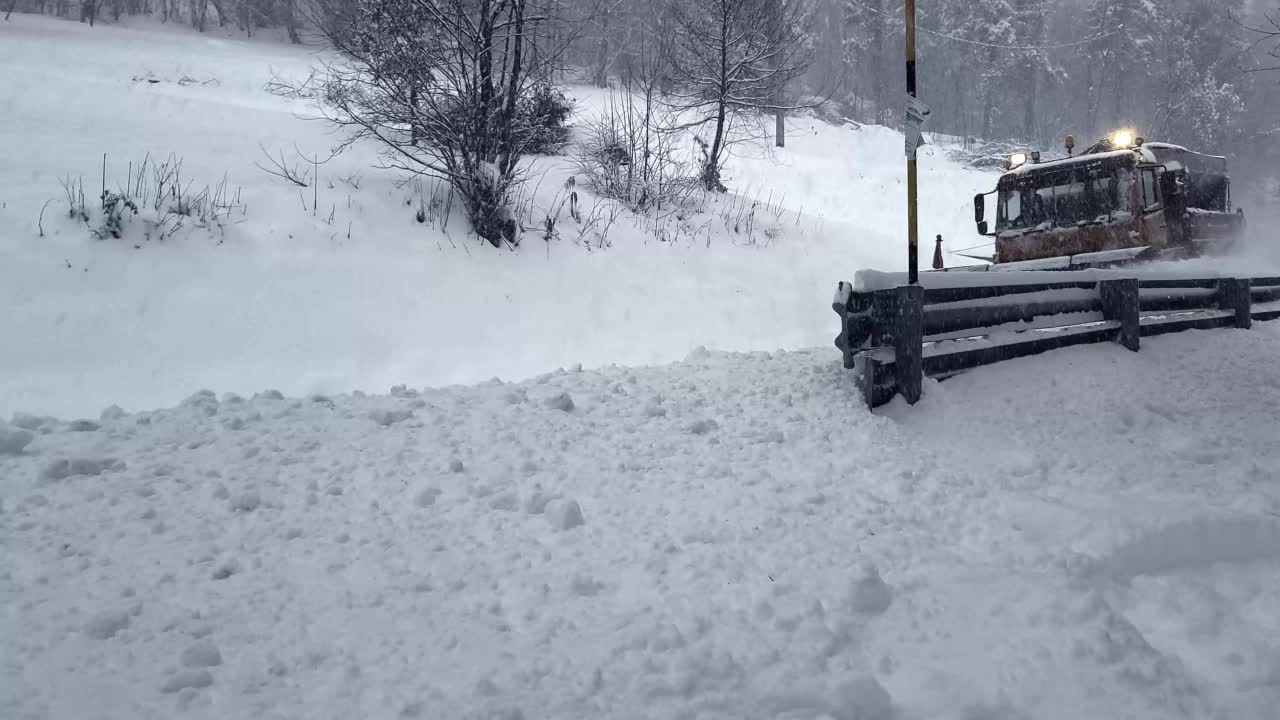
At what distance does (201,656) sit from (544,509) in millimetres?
1647

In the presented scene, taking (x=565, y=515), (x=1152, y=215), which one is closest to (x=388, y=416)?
(x=565, y=515)

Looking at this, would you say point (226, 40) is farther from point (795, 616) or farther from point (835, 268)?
point (795, 616)

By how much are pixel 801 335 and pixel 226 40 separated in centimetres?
2803

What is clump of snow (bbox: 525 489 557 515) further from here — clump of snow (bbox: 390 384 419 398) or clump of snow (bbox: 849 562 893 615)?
clump of snow (bbox: 390 384 419 398)

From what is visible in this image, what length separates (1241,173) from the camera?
3928cm

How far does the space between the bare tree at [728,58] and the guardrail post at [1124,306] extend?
417 inches

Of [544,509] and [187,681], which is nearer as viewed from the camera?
[187,681]

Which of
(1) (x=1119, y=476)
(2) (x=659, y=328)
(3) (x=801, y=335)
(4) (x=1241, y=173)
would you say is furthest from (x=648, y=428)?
(4) (x=1241, y=173)

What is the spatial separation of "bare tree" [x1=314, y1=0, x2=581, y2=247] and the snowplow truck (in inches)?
276

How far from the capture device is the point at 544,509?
366 cm

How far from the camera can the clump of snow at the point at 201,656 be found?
2.34m

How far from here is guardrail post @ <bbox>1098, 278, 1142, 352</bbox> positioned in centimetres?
689

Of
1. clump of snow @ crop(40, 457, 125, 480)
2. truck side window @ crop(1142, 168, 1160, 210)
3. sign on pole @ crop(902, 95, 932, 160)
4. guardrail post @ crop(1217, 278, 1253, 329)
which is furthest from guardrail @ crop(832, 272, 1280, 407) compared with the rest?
clump of snow @ crop(40, 457, 125, 480)

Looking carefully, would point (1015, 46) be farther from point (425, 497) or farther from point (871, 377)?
point (425, 497)
